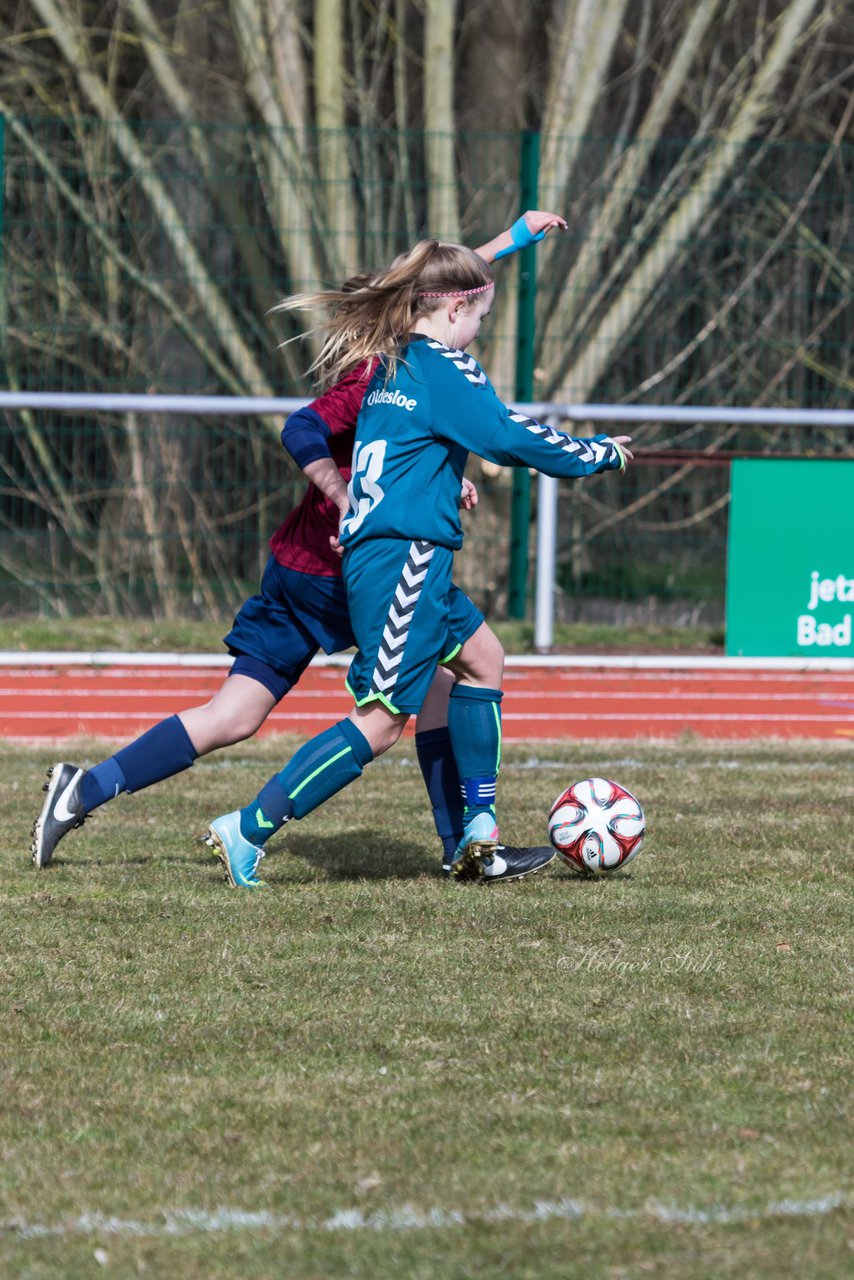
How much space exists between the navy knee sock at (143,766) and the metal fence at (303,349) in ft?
22.9

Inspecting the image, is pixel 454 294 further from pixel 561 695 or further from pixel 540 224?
pixel 561 695

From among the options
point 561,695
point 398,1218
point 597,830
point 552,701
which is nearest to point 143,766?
point 597,830

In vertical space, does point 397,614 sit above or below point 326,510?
below

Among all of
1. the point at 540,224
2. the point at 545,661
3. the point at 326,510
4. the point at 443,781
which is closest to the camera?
the point at 326,510

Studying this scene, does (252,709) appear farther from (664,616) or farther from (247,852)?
(664,616)

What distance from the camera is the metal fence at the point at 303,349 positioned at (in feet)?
39.7

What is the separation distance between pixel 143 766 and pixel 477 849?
3.17ft

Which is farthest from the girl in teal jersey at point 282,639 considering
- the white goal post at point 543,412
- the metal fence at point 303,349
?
the metal fence at point 303,349

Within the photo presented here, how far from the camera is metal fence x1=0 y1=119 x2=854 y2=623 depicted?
477 inches

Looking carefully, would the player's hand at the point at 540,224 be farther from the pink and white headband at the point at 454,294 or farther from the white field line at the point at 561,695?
the white field line at the point at 561,695

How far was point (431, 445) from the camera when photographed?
4934 millimetres

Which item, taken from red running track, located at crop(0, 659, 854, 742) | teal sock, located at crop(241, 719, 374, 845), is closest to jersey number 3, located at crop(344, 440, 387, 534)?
teal sock, located at crop(241, 719, 374, 845)

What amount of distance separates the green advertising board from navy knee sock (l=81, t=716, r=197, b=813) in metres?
7.00

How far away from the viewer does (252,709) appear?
17.1ft
